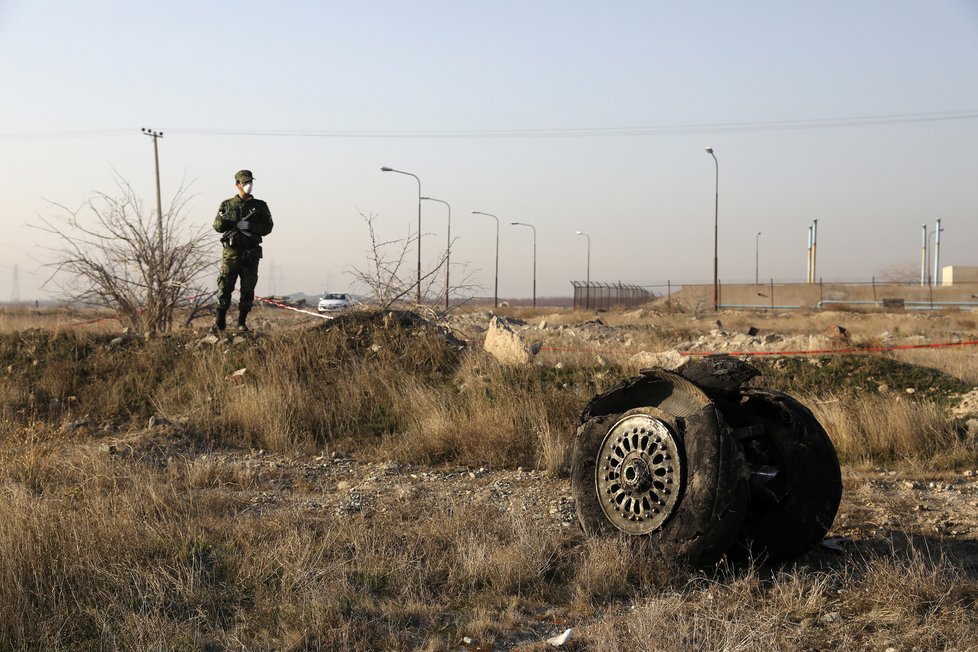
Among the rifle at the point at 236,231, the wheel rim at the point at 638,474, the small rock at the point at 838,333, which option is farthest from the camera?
the small rock at the point at 838,333

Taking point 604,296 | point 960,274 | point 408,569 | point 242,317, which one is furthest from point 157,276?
point 960,274

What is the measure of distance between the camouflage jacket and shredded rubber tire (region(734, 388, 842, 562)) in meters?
8.36

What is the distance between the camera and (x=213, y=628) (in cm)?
386

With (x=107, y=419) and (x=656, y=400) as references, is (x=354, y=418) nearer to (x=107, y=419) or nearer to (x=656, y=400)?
(x=107, y=419)

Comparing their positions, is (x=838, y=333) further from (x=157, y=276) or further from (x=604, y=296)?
(x=604, y=296)

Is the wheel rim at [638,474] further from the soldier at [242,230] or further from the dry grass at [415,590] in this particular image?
the soldier at [242,230]

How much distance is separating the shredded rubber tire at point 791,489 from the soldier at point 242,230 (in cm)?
837

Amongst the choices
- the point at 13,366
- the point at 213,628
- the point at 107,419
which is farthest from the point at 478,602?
the point at 13,366

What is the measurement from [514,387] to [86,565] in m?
5.87

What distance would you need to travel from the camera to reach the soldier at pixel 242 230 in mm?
11625

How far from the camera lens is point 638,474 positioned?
4.73 metres

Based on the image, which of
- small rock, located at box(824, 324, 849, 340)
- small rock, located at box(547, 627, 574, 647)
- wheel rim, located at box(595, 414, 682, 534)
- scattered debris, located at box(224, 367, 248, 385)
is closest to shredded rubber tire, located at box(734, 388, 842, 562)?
wheel rim, located at box(595, 414, 682, 534)

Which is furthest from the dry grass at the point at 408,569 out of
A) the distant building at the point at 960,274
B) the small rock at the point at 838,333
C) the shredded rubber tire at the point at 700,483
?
the distant building at the point at 960,274

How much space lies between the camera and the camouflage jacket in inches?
457
